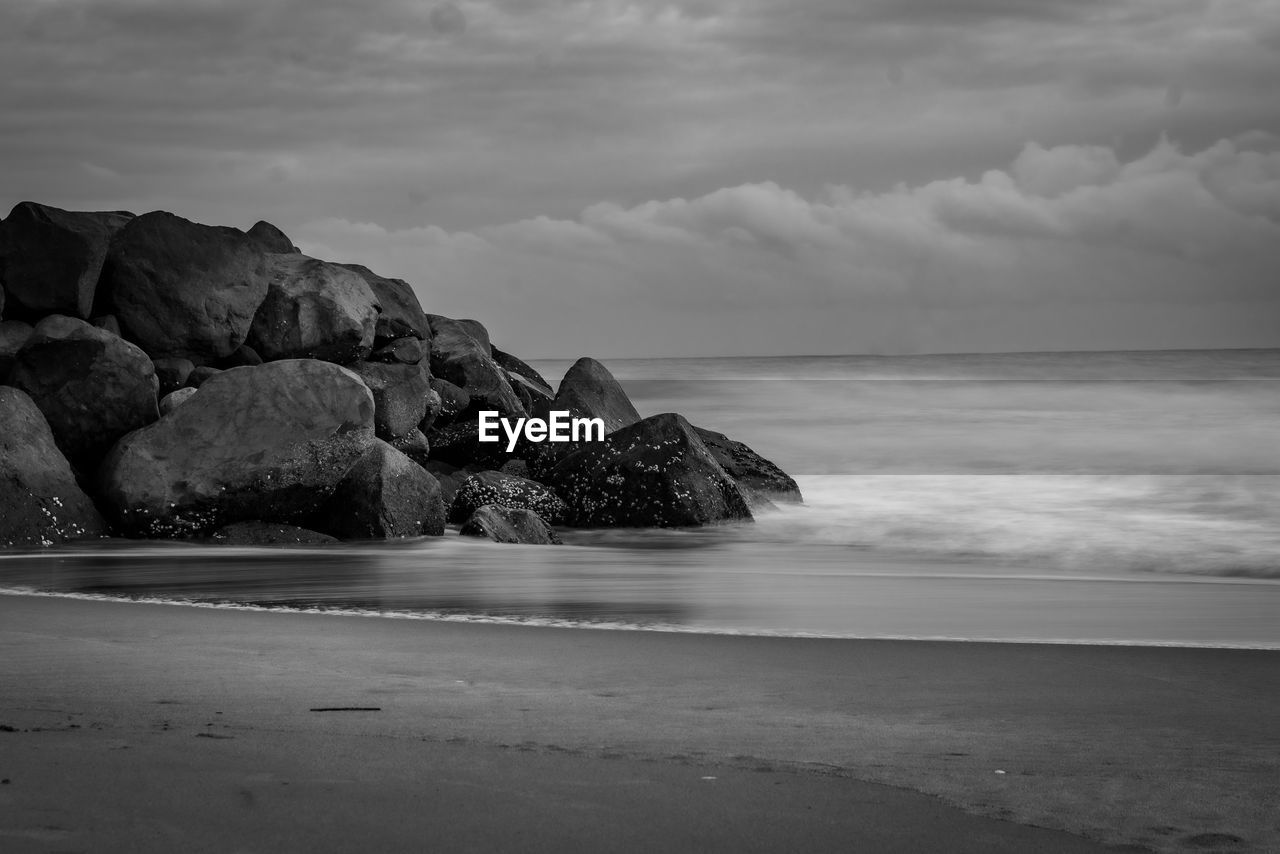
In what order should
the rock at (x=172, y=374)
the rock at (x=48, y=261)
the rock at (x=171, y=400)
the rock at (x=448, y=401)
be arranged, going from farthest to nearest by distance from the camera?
the rock at (x=448, y=401), the rock at (x=172, y=374), the rock at (x=48, y=261), the rock at (x=171, y=400)

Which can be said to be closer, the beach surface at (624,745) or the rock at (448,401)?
the beach surface at (624,745)

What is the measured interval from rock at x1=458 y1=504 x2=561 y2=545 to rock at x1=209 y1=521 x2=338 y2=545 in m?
0.97

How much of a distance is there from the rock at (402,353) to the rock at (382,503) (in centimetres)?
299

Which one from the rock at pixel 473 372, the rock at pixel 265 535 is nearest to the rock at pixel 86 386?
the rock at pixel 265 535

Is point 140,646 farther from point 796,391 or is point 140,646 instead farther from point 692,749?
point 796,391

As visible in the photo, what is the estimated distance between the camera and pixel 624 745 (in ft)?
11.5

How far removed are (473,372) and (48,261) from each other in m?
4.26

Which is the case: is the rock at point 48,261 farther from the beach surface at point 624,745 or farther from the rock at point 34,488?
the beach surface at point 624,745

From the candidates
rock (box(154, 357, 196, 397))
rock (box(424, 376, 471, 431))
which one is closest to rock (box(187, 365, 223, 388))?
rock (box(154, 357, 196, 397))

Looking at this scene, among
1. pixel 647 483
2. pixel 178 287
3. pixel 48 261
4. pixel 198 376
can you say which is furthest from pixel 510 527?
pixel 48 261

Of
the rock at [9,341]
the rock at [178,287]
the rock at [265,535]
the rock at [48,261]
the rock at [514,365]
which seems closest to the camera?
the rock at [265,535]

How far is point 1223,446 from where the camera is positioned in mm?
24953

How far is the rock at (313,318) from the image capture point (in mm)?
12719

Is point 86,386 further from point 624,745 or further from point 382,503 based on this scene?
point 624,745
